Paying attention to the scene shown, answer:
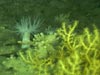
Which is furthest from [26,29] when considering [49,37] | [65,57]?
[65,57]

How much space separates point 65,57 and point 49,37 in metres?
0.54

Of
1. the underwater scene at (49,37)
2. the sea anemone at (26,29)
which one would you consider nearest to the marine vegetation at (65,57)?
the underwater scene at (49,37)

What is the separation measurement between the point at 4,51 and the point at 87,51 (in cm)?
237

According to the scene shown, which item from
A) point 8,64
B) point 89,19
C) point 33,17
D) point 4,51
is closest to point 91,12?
point 89,19

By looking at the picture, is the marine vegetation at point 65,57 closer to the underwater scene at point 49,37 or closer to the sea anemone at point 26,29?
the underwater scene at point 49,37

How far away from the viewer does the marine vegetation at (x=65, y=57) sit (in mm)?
3475

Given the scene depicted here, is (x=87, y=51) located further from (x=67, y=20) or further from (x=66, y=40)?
(x=67, y=20)

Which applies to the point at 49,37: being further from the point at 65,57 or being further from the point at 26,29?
the point at 26,29

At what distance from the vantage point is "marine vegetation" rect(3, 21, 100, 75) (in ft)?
11.4

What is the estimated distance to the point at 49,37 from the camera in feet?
14.3

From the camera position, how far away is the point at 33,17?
7.39 meters

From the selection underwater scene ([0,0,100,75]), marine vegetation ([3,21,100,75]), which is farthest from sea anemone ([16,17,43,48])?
marine vegetation ([3,21,100,75])

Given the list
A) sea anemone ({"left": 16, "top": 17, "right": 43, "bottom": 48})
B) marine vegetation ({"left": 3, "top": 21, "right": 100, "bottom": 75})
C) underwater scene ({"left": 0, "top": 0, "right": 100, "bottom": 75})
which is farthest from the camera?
sea anemone ({"left": 16, "top": 17, "right": 43, "bottom": 48})

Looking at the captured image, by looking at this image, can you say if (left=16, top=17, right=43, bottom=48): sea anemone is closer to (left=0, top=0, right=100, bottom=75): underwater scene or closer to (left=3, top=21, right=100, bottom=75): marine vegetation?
(left=0, top=0, right=100, bottom=75): underwater scene
